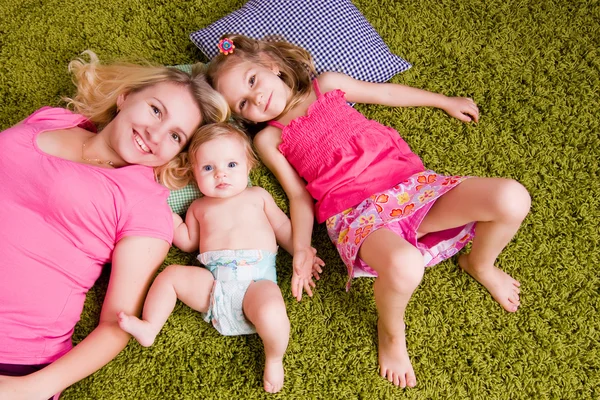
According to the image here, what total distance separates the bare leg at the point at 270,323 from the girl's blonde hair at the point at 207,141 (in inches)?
16.7

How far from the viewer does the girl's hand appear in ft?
5.07

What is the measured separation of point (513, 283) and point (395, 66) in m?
0.87

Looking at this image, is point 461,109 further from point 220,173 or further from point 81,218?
point 81,218

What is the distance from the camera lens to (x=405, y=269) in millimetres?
1331

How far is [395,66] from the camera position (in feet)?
6.07

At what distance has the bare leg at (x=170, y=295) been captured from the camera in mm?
1433

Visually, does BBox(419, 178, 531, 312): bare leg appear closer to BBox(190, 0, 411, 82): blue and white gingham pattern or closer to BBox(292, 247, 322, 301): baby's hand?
BBox(292, 247, 322, 301): baby's hand

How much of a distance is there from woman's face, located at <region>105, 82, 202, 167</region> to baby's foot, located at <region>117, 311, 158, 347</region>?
476 millimetres

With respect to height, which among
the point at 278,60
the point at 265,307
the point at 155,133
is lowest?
the point at 265,307

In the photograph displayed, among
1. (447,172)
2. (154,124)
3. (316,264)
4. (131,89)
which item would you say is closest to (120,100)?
(131,89)

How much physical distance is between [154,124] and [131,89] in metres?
0.20

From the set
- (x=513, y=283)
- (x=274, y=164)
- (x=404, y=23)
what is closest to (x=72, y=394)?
(x=274, y=164)

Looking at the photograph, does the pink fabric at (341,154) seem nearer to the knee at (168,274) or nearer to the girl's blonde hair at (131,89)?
the girl's blonde hair at (131,89)

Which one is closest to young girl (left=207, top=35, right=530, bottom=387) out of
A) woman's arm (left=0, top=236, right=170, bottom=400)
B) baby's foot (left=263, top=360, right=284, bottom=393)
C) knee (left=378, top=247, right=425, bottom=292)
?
knee (left=378, top=247, right=425, bottom=292)
